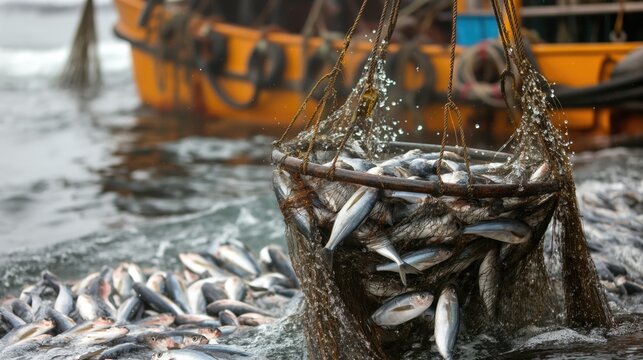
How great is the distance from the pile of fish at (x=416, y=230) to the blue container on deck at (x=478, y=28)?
32.1 ft

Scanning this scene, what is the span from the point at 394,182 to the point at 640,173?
798cm

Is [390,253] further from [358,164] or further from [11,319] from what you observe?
[11,319]

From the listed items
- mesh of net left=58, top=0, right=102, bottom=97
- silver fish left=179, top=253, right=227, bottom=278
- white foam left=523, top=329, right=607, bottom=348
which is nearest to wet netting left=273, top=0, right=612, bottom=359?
white foam left=523, top=329, right=607, bottom=348

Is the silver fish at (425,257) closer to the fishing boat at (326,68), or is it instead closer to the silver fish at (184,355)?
the silver fish at (184,355)

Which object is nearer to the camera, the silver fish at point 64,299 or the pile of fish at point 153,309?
the pile of fish at point 153,309

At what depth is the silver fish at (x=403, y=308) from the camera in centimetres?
457

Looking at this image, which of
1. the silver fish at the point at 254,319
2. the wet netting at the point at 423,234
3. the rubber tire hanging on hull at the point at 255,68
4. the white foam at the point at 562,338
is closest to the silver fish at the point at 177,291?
the silver fish at the point at 254,319

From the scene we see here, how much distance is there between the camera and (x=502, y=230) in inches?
179

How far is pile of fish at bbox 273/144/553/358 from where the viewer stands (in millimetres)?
4473

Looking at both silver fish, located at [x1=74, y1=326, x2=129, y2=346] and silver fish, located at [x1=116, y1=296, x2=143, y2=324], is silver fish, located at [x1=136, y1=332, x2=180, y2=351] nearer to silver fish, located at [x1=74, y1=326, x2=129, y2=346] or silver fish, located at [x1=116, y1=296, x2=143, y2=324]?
silver fish, located at [x1=74, y1=326, x2=129, y2=346]

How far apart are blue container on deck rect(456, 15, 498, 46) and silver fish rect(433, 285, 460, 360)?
33.4 feet

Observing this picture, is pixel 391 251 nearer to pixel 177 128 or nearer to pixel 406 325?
pixel 406 325

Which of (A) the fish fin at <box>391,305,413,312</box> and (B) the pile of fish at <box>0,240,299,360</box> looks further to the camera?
(B) the pile of fish at <box>0,240,299,360</box>

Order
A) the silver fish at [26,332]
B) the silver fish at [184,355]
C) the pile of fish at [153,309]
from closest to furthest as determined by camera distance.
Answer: the silver fish at [184,355] < the pile of fish at [153,309] < the silver fish at [26,332]
